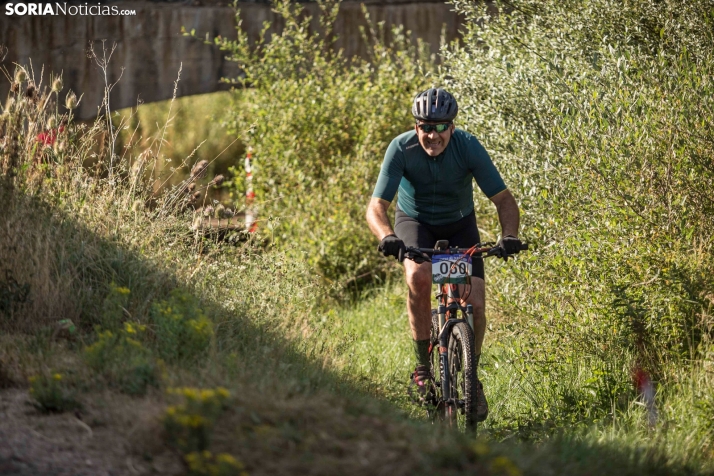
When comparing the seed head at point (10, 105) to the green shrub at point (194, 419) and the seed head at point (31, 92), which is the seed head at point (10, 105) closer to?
the seed head at point (31, 92)

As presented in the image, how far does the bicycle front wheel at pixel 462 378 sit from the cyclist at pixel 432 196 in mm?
131

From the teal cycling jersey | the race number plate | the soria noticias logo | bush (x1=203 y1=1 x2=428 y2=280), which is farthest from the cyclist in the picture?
the soria noticias logo

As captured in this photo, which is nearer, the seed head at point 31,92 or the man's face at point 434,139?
the man's face at point 434,139

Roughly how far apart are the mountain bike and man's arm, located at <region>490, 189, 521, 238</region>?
0.51 ft

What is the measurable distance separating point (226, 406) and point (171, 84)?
10.3 meters

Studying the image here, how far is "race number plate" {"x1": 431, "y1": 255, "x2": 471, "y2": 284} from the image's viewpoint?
524cm

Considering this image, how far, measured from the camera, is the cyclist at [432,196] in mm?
5500

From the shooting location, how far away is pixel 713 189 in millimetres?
6055

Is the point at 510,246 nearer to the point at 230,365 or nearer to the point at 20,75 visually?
the point at 230,365

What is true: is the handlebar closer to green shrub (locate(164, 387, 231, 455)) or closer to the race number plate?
the race number plate

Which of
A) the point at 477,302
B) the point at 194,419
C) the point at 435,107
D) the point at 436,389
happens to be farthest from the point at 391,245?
the point at 194,419

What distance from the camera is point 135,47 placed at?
12977 mm

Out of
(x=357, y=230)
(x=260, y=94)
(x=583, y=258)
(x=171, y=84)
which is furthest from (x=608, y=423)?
(x=171, y=84)

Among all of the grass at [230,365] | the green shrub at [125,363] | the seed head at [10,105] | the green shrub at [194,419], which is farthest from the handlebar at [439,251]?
the seed head at [10,105]
